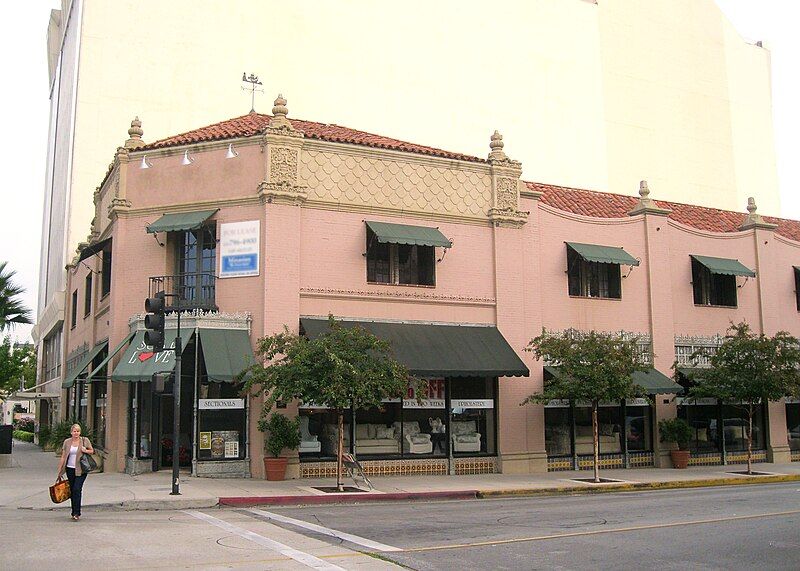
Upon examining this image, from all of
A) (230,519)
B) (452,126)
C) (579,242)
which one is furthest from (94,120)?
(230,519)

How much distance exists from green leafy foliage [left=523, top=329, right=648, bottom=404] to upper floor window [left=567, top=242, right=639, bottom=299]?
364cm

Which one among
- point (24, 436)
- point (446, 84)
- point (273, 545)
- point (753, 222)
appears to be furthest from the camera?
point (24, 436)

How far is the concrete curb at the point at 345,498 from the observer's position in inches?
674

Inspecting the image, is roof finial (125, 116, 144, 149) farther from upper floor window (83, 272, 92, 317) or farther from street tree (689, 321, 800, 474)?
street tree (689, 321, 800, 474)

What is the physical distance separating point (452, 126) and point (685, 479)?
103ft

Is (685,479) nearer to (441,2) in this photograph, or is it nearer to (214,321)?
(214,321)

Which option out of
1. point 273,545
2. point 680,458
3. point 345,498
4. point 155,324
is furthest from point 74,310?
point 273,545

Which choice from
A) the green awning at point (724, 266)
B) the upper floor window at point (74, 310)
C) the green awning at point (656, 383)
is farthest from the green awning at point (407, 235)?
the upper floor window at point (74, 310)

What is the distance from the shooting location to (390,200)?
78.6 ft

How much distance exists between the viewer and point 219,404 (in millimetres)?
21453

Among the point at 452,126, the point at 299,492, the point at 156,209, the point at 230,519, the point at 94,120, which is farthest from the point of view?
the point at 452,126

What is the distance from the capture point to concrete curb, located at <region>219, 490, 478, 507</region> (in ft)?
56.2

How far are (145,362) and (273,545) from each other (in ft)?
36.6

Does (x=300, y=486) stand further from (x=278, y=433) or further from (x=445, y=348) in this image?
(x=445, y=348)
